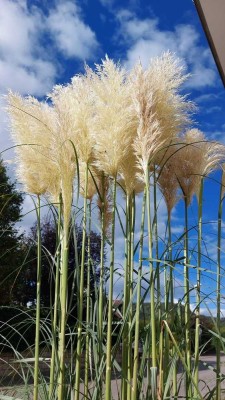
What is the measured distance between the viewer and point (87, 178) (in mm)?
2033

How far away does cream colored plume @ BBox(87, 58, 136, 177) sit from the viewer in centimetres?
188

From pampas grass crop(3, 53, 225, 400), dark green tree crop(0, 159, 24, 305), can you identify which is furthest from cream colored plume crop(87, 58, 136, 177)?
dark green tree crop(0, 159, 24, 305)

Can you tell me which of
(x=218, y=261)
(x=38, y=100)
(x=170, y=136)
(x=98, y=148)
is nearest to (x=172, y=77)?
(x=170, y=136)

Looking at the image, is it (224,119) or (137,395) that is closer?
(137,395)

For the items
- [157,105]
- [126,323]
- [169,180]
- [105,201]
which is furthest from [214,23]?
[126,323]

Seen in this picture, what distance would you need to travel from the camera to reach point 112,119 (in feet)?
6.23

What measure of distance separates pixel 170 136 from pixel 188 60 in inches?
18.9

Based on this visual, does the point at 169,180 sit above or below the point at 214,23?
below

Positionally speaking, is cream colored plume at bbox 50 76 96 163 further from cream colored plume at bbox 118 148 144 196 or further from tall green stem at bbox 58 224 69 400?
tall green stem at bbox 58 224 69 400

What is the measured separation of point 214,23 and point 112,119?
30.3 inches

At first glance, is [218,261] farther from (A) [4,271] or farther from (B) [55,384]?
(A) [4,271]

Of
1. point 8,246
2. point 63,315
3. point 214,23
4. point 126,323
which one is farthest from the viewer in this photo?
point 8,246

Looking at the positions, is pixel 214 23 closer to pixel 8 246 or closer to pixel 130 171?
pixel 130 171

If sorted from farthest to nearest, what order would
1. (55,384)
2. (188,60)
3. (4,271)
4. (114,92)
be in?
(4,271) < (188,60) < (114,92) < (55,384)
